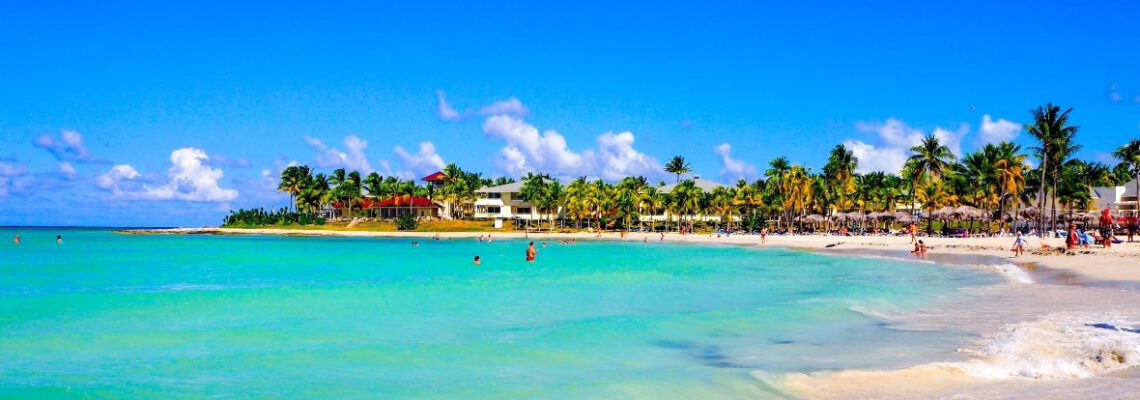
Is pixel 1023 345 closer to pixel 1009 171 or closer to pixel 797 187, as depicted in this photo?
pixel 1009 171

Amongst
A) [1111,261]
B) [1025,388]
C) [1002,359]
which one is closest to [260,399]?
[1025,388]

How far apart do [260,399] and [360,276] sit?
24.6 m

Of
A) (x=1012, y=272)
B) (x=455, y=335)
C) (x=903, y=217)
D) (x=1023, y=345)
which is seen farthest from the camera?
(x=903, y=217)

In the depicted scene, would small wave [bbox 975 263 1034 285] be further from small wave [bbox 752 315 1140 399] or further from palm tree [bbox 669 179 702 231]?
palm tree [bbox 669 179 702 231]

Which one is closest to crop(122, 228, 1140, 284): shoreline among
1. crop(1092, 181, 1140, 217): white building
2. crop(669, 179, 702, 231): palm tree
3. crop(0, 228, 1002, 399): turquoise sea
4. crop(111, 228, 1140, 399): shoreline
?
crop(111, 228, 1140, 399): shoreline

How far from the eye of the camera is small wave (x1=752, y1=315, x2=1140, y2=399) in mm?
9719

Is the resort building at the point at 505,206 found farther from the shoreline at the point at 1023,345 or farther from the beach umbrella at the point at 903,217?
the shoreline at the point at 1023,345

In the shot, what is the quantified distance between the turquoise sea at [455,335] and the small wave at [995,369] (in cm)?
61

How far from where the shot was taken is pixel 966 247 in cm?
4784

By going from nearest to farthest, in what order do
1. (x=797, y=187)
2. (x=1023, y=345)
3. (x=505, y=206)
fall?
(x=1023, y=345) → (x=797, y=187) → (x=505, y=206)

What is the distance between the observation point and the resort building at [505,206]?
3989 inches

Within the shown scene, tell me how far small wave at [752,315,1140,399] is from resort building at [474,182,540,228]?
89.1 meters

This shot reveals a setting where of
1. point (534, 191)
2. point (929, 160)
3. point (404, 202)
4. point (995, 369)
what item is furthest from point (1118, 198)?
point (995, 369)

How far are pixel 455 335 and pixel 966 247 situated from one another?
4131 cm
